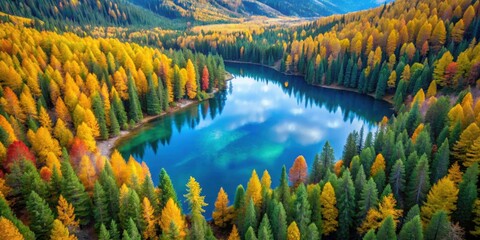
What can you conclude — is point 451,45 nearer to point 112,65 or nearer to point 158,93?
point 158,93

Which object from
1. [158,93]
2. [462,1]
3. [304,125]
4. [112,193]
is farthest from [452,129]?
[462,1]

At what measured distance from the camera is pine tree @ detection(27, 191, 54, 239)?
35.4 metres

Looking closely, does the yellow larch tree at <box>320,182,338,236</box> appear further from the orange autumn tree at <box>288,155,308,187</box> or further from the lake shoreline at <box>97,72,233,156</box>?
the lake shoreline at <box>97,72,233,156</box>

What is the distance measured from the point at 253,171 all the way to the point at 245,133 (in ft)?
139

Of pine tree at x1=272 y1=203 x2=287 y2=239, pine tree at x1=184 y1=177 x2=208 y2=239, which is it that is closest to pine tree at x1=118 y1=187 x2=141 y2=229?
pine tree at x1=184 y1=177 x2=208 y2=239

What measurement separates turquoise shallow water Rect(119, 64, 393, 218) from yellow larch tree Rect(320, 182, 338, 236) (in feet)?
62.2

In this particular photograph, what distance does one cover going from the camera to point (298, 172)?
50000 mm

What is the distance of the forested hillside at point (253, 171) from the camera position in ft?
123

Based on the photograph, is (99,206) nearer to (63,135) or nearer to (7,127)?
(63,135)

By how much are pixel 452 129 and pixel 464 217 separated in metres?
21.0

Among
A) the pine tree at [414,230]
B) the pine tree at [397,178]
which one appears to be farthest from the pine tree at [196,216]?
the pine tree at [397,178]

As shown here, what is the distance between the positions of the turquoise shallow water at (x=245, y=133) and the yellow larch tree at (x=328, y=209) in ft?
62.2

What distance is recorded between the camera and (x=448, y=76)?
292ft

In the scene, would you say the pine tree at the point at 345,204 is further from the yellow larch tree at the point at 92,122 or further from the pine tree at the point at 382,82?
the pine tree at the point at 382,82
